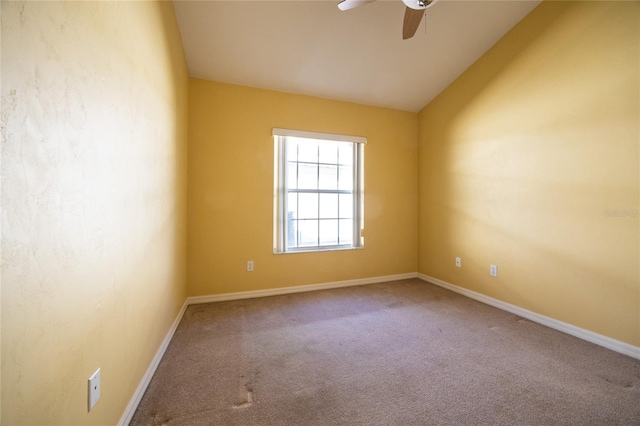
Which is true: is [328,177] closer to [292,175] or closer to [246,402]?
[292,175]

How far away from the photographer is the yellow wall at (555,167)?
6.54 ft

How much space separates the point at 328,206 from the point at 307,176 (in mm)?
497

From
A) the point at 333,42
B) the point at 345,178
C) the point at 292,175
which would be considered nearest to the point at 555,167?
the point at 345,178

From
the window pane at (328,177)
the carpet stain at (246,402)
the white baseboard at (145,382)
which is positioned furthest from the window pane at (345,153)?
the carpet stain at (246,402)

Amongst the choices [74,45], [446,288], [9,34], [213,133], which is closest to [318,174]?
[213,133]

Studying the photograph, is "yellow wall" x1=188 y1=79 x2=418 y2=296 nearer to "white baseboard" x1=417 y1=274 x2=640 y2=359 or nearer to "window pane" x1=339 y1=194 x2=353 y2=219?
"window pane" x1=339 y1=194 x2=353 y2=219

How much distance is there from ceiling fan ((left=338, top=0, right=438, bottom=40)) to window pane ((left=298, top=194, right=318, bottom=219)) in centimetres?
200

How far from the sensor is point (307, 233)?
11.4ft

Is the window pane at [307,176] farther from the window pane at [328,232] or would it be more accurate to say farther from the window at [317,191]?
the window pane at [328,232]

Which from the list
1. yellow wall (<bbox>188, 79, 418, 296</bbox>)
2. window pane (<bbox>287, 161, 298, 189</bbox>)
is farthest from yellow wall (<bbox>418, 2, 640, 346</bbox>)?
window pane (<bbox>287, 161, 298, 189</bbox>)

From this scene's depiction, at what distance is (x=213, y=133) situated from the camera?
2961 mm

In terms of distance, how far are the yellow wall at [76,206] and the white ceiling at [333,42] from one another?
96 centimetres

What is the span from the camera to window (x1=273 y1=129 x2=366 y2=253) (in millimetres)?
3268

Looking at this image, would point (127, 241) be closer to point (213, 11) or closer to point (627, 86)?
point (213, 11)
